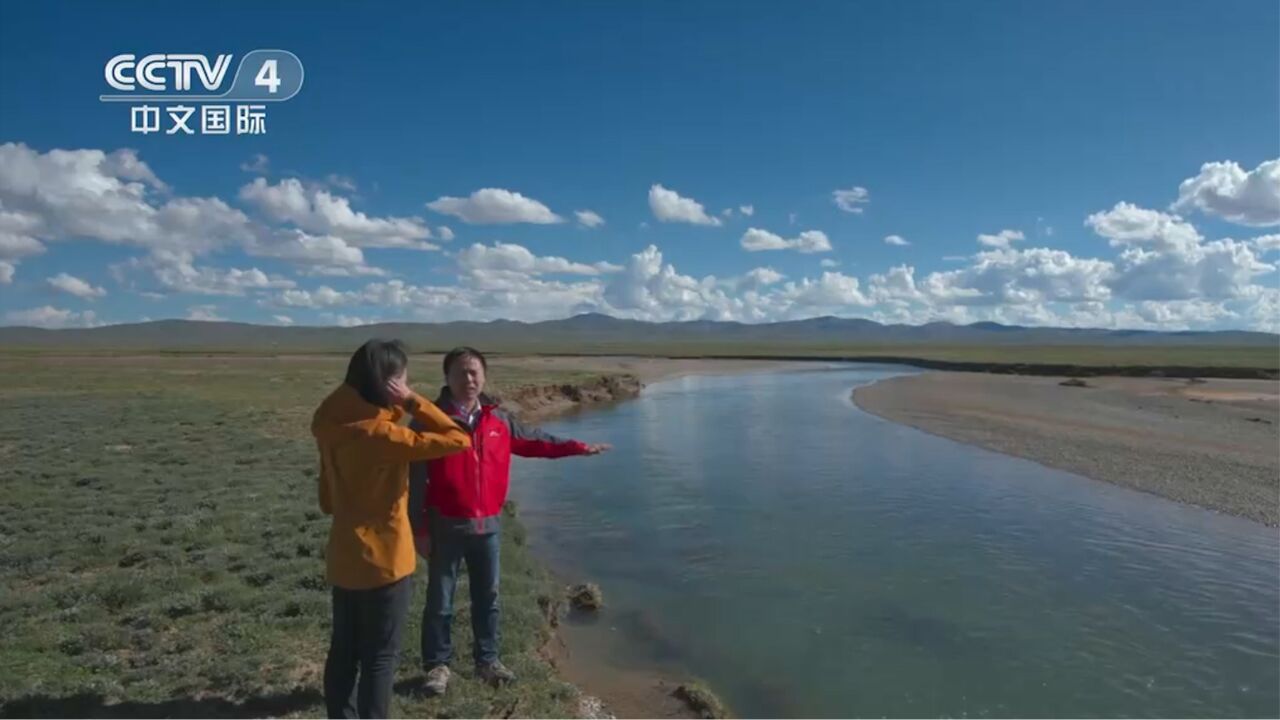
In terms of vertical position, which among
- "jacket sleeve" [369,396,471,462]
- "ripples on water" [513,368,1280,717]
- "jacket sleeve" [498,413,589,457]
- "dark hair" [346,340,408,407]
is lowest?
"ripples on water" [513,368,1280,717]

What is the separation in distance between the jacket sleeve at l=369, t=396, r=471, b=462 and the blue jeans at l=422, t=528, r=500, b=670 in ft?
5.16

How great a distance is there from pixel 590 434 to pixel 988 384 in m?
44.0

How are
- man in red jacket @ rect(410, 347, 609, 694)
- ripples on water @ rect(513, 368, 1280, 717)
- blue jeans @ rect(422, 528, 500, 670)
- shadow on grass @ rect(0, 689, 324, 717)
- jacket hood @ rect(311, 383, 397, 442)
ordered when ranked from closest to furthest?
1. jacket hood @ rect(311, 383, 397, 442)
2. shadow on grass @ rect(0, 689, 324, 717)
3. man in red jacket @ rect(410, 347, 609, 694)
4. blue jeans @ rect(422, 528, 500, 670)
5. ripples on water @ rect(513, 368, 1280, 717)

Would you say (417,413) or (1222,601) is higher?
(417,413)

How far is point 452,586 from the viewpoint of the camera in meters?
6.66

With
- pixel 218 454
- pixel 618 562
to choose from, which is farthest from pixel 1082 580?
pixel 218 454

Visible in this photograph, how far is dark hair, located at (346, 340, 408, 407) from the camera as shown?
4.77 meters

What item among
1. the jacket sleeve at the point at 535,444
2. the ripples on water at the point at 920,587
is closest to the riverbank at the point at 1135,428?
the ripples on water at the point at 920,587

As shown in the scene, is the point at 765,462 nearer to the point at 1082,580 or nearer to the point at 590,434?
the point at 590,434

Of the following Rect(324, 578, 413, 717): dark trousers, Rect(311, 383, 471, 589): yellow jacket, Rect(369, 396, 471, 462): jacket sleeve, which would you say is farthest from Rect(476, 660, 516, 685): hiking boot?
Rect(369, 396, 471, 462): jacket sleeve

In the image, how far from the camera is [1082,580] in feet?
39.7

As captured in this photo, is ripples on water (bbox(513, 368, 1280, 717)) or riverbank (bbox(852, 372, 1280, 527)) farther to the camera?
riverbank (bbox(852, 372, 1280, 527))

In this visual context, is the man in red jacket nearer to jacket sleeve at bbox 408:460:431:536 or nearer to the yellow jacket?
jacket sleeve at bbox 408:460:431:536

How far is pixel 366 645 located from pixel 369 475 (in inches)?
48.9
